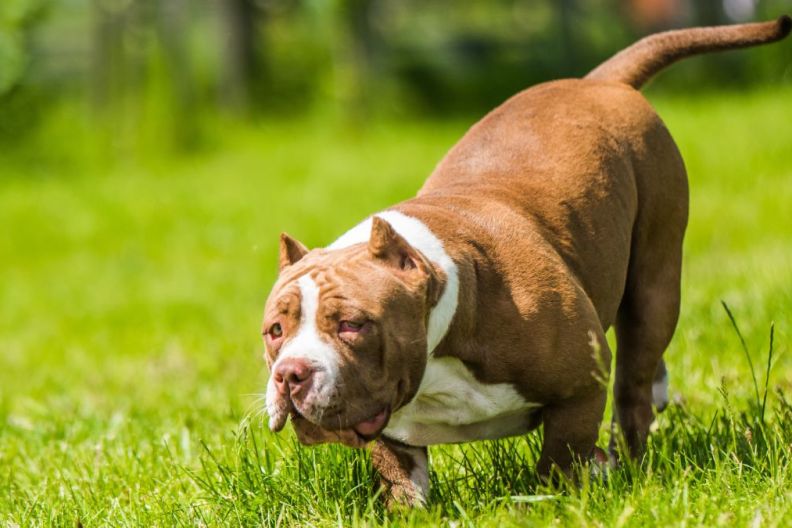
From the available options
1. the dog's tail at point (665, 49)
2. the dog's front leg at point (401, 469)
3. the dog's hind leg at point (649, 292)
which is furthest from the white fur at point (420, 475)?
the dog's tail at point (665, 49)

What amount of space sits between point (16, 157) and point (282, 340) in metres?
13.2

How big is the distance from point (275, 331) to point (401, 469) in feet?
2.25

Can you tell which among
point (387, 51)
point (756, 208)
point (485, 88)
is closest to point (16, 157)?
point (387, 51)

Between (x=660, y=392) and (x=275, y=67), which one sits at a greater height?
(x=275, y=67)

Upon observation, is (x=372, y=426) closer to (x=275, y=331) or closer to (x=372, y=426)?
(x=372, y=426)

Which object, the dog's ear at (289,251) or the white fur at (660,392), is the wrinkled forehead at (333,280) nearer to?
the dog's ear at (289,251)

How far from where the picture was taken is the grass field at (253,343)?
11.5 feet

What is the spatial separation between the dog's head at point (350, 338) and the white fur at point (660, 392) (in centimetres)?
151

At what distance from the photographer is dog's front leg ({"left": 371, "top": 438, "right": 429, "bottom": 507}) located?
11.8ft

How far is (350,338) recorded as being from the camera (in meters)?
3.08

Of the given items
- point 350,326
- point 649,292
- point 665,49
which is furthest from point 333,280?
point 665,49

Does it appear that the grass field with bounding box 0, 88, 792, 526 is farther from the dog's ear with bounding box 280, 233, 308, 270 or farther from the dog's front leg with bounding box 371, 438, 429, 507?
the dog's ear with bounding box 280, 233, 308, 270

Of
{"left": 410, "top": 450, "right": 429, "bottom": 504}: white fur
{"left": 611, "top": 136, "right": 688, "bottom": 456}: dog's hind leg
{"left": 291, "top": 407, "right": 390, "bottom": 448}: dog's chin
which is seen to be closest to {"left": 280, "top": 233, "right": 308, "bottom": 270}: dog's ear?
{"left": 291, "top": 407, "right": 390, "bottom": 448}: dog's chin

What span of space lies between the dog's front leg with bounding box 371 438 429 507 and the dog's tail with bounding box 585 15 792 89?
1618mm
